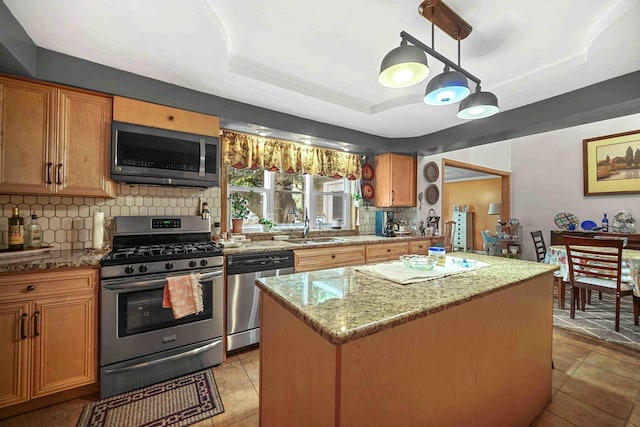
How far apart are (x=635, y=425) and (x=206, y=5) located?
11.5 ft

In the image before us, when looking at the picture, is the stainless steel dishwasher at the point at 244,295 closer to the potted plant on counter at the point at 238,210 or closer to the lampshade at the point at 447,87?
the potted plant on counter at the point at 238,210

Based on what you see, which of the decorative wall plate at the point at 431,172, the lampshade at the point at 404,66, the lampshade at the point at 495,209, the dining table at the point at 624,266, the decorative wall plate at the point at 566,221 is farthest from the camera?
the lampshade at the point at 495,209

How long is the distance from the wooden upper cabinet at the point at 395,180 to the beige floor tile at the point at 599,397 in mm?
2534

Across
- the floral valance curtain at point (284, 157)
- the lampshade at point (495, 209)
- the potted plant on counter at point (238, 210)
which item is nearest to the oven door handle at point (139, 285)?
the potted plant on counter at point (238, 210)

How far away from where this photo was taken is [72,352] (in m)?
1.78

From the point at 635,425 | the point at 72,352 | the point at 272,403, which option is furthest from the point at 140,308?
the point at 635,425

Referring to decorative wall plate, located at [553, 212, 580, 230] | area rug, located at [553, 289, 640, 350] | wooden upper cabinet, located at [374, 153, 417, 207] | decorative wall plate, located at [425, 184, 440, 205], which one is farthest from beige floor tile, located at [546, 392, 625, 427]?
decorative wall plate, located at [553, 212, 580, 230]

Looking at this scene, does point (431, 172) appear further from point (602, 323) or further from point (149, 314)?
point (149, 314)

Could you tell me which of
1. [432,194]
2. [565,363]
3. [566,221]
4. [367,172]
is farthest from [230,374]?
[566,221]

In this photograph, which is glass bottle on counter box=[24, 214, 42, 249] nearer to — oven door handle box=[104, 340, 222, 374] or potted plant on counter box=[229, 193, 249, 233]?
oven door handle box=[104, 340, 222, 374]

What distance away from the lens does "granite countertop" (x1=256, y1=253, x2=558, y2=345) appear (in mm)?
839

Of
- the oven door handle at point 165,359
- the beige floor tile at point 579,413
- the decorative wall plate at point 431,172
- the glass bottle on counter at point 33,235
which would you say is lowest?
the beige floor tile at point 579,413

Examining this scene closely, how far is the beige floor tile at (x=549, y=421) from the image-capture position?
63.7 inches

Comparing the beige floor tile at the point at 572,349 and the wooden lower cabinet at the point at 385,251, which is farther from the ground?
the wooden lower cabinet at the point at 385,251
